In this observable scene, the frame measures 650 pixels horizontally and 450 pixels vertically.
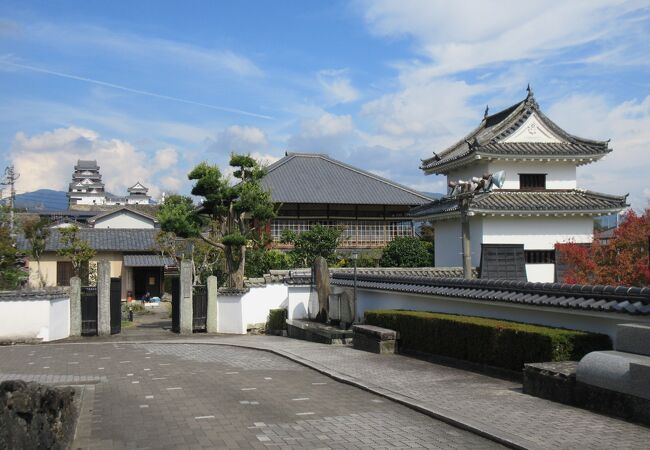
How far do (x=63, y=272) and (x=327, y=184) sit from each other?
18.1 meters

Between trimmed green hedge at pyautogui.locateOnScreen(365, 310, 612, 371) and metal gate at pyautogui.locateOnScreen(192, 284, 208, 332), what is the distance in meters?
9.66

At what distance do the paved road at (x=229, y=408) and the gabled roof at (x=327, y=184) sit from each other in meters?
26.2

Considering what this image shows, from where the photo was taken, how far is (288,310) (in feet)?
78.6

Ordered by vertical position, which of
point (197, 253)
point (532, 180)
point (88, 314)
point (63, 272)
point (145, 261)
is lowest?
point (88, 314)

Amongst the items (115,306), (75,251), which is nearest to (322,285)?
(115,306)

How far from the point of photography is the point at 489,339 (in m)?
12.0

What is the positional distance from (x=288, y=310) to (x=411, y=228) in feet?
65.7

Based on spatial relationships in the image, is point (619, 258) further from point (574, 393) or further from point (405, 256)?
point (405, 256)

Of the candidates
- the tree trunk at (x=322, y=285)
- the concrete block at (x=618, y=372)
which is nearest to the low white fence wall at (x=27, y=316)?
the tree trunk at (x=322, y=285)

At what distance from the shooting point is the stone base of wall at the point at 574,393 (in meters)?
8.03

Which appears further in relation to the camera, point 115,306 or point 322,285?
point 115,306

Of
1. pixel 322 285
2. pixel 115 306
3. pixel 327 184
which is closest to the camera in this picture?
pixel 322 285

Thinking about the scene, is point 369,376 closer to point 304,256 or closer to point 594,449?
point 594,449

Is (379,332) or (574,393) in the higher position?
(379,332)
